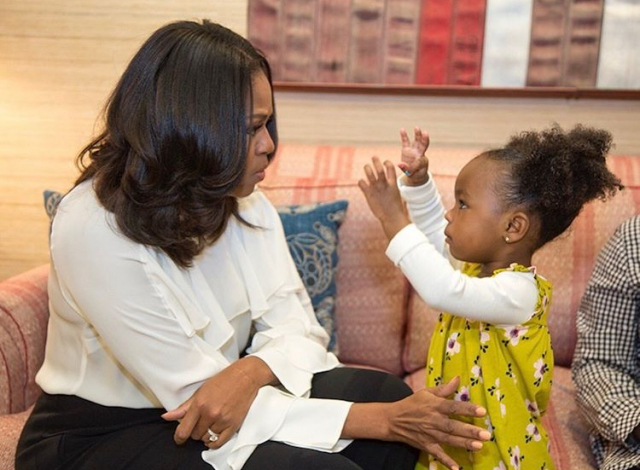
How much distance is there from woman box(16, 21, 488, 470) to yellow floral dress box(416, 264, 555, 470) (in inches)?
5.2

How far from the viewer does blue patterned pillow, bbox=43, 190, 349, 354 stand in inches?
71.6

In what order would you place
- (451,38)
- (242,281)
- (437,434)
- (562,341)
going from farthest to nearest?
(451,38), (562,341), (242,281), (437,434)

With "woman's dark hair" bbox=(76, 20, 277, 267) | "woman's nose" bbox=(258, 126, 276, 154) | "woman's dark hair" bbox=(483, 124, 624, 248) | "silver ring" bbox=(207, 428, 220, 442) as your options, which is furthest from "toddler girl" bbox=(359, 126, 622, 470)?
"silver ring" bbox=(207, 428, 220, 442)

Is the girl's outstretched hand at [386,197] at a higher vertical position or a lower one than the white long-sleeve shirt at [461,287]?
higher

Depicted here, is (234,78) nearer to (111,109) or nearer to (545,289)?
(111,109)

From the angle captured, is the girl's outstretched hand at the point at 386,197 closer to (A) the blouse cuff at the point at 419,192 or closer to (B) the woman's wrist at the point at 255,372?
(A) the blouse cuff at the point at 419,192

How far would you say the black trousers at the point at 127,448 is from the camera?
1219 millimetres

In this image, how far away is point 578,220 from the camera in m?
1.90

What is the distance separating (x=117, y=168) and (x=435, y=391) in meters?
0.71

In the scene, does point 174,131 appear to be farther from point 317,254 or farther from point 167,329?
point 317,254

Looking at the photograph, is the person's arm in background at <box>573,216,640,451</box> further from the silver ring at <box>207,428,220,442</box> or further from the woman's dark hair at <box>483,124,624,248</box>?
the silver ring at <box>207,428,220,442</box>

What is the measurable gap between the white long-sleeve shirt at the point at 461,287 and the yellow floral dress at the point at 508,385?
39 mm

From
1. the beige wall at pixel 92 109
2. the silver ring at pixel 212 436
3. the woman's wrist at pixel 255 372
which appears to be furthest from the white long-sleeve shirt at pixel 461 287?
the beige wall at pixel 92 109

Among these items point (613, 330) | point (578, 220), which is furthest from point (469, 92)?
point (613, 330)
